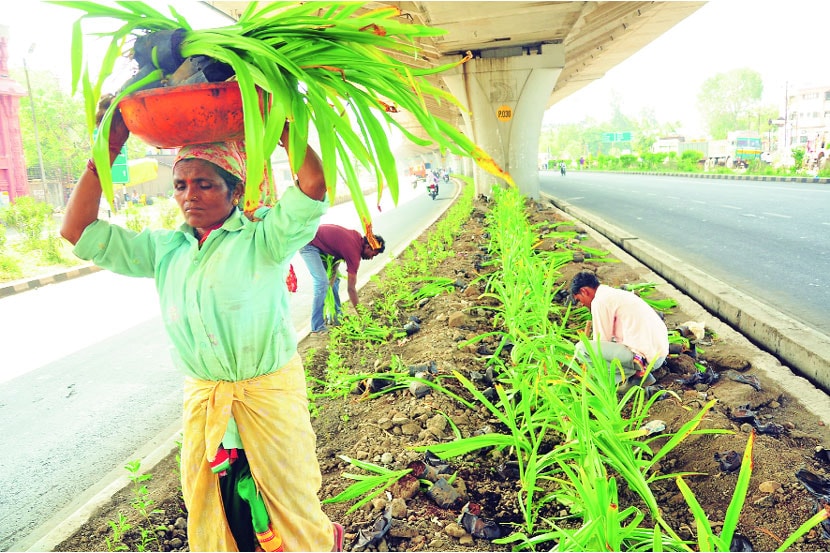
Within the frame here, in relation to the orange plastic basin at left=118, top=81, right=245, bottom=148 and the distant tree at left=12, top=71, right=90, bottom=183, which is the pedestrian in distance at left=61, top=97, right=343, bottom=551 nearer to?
the orange plastic basin at left=118, top=81, right=245, bottom=148

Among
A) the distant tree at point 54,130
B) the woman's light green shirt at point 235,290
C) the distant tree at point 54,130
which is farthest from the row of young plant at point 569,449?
the distant tree at point 54,130

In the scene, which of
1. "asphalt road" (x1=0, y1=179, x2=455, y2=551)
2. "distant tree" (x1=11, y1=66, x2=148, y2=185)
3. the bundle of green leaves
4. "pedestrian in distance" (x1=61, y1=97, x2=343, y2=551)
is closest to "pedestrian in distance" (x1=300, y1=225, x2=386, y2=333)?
"asphalt road" (x1=0, y1=179, x2=455, y2=551)

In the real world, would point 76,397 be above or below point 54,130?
below

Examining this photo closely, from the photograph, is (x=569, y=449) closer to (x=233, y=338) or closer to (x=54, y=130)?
(x=233, y=338)

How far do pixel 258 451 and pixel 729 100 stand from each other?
3762 inches

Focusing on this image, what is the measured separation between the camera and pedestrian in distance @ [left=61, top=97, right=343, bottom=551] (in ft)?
5.65

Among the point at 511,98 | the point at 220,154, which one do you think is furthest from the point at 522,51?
the point at 220,154

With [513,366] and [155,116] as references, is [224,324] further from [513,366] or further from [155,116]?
[513,366]

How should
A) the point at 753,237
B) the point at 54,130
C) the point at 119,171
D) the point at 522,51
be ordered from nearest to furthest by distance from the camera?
the point at 119,171, the point at 753,237, the point at 522,51, the point at 54,130

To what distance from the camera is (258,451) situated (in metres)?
1.79

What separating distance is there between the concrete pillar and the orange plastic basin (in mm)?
14589

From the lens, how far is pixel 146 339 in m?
6.45

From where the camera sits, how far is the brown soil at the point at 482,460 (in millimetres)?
2197

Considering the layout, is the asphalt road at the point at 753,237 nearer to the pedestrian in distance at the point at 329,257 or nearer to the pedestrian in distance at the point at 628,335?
the pedestrian in distance at the point at 628,335
